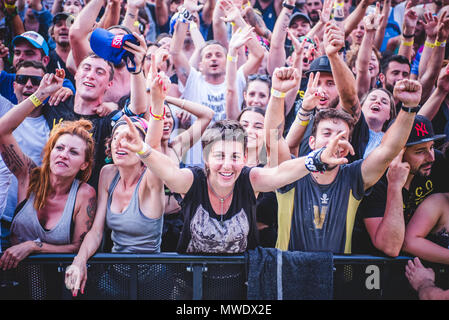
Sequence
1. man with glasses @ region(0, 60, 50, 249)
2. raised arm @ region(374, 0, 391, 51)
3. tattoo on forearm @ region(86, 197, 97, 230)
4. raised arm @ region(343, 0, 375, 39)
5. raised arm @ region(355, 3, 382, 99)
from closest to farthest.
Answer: tattoo on forearm @ region(86, 197, 97, 230)
man with glasses @ region(0, 60, 50, 249)
raised arm @ region(355, 3, 382, 99)
raised arm @ region(343, 0, 375, 39)
raised arm @ region(374, 0, 391, 51)

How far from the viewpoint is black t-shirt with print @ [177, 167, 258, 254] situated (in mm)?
2408

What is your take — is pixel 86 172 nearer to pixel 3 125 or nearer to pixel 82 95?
pixel 3 125

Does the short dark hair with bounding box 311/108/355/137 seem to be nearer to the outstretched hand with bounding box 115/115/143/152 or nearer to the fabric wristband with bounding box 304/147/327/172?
the fabric wristband with bounding box 304/147/327/172

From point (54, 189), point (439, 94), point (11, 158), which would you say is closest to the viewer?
point (54, 189)

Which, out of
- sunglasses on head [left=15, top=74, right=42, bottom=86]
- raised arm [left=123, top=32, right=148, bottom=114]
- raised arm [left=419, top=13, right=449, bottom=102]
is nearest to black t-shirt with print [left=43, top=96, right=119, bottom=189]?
sunglasses on head [left=15, top=74, right=42, bottom=86]

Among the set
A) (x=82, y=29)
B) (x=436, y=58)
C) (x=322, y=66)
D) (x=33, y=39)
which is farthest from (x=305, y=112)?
(x=33, y=39)

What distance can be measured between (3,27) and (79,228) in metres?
3.58

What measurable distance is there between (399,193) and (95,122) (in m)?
2.28

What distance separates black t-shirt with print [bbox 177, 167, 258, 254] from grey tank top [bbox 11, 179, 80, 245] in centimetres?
69

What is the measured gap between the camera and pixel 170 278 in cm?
214

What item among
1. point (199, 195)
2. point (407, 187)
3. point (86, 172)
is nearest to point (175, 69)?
point (86, 172)

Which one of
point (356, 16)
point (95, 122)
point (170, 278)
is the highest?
point (356, 16)

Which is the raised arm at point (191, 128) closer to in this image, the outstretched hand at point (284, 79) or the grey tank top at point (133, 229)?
the grey tank top at point (133, 229)

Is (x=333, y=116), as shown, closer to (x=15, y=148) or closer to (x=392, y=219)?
(x=392, y=219)
